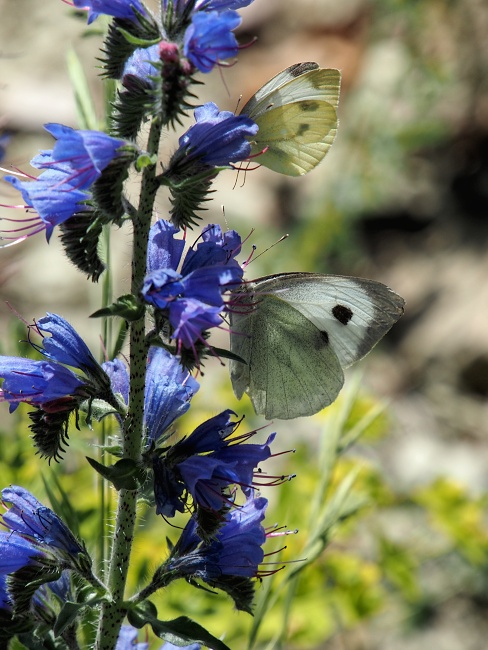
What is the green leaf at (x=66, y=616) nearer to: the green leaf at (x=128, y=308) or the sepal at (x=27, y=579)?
the sepal at (x=27, y=579)

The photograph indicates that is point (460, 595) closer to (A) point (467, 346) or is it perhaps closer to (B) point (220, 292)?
(A) point (467, 346)

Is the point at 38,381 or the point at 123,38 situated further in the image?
the point at 38,381

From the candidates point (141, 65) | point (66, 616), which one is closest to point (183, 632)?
point (66, 616)

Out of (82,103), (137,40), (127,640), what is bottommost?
(127,640)

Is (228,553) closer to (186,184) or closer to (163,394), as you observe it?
(163,394)

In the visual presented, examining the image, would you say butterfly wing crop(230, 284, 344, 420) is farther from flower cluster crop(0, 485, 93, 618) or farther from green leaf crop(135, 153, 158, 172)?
green leaf crop(135, 153, 158, 172)

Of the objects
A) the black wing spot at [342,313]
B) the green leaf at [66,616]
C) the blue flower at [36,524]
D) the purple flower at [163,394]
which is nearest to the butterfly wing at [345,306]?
the black wing spot at [342,313]

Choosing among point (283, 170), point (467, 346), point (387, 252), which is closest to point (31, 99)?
point (387, 252)

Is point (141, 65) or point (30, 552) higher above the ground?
point (141, 65)
